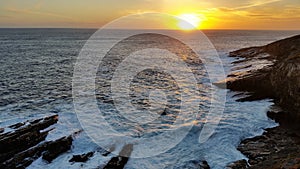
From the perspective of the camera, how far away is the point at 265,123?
19.3 meters

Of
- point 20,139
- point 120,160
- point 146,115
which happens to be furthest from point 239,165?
point 20,139

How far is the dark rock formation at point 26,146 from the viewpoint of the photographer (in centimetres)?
1394

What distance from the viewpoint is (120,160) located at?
14078 mm

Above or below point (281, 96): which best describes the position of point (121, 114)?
below

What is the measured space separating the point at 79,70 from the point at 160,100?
2307cm

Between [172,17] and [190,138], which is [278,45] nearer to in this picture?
[172,17]

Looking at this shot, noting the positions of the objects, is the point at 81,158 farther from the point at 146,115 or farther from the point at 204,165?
the point at 146,115

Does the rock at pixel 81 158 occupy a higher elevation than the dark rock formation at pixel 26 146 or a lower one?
lower

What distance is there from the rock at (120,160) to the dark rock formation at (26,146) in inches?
143

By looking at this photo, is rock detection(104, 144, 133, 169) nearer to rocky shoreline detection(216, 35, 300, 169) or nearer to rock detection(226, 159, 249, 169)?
rock detection(226, 159, 249, 169)

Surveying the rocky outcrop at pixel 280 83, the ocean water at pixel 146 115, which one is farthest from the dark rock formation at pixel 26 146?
the rocky outcrop at pixel 280 83

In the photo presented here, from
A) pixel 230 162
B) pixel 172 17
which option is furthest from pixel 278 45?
pixel 230 162

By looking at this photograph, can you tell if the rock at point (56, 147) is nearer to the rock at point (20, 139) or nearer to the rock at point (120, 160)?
the rock at point (20, 139)

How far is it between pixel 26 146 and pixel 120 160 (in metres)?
6.35
